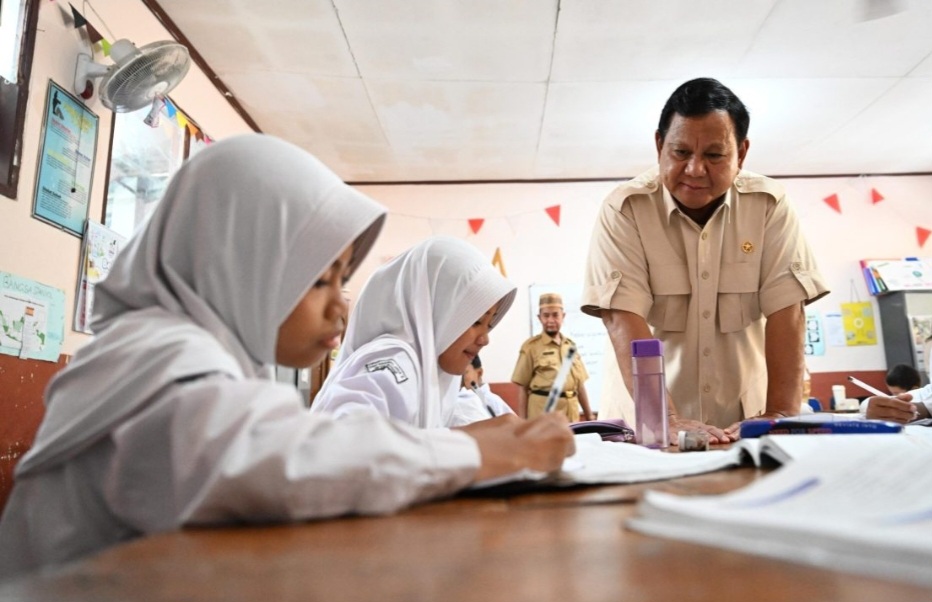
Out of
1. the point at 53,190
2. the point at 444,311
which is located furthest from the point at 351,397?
the point at 53,190

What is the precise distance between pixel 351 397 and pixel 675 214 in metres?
1.08

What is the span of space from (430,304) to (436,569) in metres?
1.33

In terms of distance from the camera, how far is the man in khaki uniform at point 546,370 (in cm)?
452

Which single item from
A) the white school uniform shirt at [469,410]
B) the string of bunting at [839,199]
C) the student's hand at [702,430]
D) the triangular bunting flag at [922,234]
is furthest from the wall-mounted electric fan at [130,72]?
the triangular bunting flag at [922,234]

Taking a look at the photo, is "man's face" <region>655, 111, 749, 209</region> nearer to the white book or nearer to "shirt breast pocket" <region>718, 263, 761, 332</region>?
"shirt breast pocket" <region>718, 263, 761, 332</region>

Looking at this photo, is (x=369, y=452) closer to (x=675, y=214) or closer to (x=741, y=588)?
(x=741, y=588)

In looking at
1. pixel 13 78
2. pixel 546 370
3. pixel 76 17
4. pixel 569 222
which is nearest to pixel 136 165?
pixel 76 17

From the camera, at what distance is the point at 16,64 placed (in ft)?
7.57

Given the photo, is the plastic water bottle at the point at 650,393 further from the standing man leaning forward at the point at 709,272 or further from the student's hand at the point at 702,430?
the standing man leaning forward at the point at 709,272

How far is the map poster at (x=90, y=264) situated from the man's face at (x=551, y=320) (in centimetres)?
270

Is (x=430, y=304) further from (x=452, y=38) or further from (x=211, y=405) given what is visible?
(x=452, y=38)

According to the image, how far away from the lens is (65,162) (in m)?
2.55

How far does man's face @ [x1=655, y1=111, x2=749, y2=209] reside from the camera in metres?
1.79

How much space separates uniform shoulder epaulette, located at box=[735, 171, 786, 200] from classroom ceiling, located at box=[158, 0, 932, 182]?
162cm
